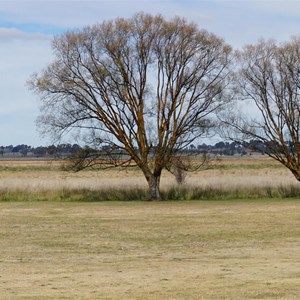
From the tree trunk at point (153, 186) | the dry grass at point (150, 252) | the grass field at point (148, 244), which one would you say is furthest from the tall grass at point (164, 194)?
the dry grass at point (150, 252)

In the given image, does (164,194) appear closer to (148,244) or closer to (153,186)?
(153,186)

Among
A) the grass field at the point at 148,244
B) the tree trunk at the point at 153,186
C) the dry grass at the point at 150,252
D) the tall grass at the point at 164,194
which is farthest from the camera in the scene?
the tall grass at the point at 164,194

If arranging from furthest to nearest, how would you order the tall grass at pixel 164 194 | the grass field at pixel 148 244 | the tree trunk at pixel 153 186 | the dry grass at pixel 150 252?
the tall grass at pixel 164 194
the tree trunk at pixel 153 186
the grass field at pixel 148 244
the dry grass at pixel 150 252

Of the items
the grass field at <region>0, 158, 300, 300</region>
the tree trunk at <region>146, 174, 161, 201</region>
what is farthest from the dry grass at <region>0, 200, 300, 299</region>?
the tree trunk at <region>146, 174, 161, 201</region>

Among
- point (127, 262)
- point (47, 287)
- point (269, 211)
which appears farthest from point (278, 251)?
point (269, 211)

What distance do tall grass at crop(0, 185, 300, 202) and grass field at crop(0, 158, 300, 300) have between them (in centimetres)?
6

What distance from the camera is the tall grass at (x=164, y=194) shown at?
47.8 metres

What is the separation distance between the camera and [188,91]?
47094mm

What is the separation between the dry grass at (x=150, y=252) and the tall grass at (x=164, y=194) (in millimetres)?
7285

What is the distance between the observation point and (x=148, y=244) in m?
24.5

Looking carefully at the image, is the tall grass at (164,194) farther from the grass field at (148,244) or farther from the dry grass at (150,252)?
the dry grass at (150,252)

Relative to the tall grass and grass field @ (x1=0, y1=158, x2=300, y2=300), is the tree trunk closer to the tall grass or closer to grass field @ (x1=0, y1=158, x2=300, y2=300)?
the tall grass

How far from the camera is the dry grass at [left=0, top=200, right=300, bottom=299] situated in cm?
1494

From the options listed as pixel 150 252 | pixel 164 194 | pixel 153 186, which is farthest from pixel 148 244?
pixel 164 194
